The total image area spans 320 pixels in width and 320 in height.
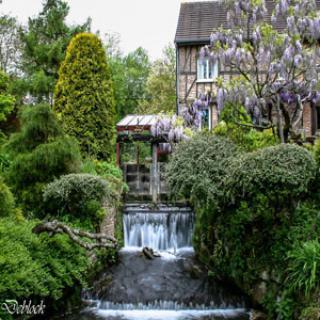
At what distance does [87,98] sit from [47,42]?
25.9 ft

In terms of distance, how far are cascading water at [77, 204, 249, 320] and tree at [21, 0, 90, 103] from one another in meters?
10.3

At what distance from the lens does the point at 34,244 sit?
7.14 meters

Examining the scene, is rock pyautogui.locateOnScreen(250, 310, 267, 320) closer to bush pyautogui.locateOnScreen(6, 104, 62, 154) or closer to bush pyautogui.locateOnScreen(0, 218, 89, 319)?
bush pyautogui.locateOnScreen(0, 218, 89, 319)

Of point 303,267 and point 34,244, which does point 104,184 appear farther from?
point 303,267

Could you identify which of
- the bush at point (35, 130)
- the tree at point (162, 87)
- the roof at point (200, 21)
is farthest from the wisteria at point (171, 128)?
the tree at point (162, 87)

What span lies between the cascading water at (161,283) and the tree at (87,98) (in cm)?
326

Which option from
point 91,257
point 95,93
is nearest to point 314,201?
point 91,257

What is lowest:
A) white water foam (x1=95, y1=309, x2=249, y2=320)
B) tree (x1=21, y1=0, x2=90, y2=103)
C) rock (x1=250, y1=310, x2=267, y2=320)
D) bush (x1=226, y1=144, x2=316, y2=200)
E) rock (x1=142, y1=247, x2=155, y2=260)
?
white water foam (x1=95, y1=309, x2=249, y2=320)

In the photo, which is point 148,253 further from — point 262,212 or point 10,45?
point 10,45

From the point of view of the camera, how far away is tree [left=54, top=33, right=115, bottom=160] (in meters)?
14.1

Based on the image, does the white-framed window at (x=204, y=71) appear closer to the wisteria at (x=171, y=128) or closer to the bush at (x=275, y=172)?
the wisteria at (x=171, y=128)

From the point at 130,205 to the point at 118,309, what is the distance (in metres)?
5.26

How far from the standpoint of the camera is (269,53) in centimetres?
919

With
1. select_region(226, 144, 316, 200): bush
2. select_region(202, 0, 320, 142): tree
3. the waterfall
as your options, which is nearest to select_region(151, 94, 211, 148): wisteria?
select_region(202, 0, 320, 142): tree
